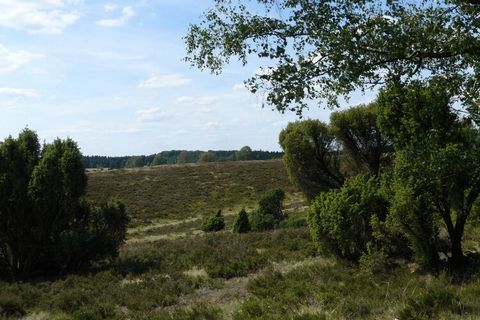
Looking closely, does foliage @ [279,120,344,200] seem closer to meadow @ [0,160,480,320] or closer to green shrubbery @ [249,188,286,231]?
meadow @ [0,160,480,320]

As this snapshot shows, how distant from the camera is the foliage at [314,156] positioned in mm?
25766

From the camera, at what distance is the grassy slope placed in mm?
54719

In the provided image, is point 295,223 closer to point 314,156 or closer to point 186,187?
point 314,156

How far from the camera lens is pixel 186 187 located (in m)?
64.6

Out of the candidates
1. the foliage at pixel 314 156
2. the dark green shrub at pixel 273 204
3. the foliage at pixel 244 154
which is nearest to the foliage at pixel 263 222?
the dark green shrub at pixel 273 204

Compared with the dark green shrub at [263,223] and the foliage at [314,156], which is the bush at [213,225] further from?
the foliage at [314,156]

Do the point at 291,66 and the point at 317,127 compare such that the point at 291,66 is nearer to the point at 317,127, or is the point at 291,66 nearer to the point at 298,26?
the point at 298,26

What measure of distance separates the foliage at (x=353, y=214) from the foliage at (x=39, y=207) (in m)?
11.6

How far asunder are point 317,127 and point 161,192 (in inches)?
1540

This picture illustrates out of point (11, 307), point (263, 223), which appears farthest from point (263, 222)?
point (11, 307)

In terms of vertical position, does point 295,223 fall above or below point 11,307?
above

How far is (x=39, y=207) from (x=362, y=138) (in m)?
15.8

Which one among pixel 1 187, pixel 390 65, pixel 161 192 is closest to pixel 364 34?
pixel 390 65

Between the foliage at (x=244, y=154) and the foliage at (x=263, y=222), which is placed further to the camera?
the foliage at (x=244, y=154)
